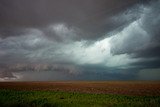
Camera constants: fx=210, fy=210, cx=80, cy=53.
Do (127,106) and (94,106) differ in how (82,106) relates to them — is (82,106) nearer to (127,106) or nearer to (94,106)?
(94,106)

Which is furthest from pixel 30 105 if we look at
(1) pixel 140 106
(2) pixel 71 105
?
(1) pixel 140 106

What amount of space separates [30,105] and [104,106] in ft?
35.0

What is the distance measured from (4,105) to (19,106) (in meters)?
1.92

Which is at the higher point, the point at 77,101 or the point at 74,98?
the point at 74,98

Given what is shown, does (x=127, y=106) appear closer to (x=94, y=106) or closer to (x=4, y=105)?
(x=94, y=106)

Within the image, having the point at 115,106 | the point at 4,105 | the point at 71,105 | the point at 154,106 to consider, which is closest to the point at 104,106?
the point at 115,106

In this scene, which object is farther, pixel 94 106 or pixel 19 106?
pixel 94 106

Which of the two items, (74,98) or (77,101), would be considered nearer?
(77,101)

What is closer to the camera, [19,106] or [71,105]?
[19,106]

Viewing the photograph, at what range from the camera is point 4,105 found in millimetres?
→ 27297

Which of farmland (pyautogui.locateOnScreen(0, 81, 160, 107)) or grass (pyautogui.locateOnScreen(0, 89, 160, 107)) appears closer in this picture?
grass (pyautogui.locateOnScreen(0, 89, 160, 107))

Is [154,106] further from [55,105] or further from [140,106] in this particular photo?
[55,105]

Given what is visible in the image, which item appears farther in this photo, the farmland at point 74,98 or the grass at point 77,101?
the farmland at point 74,98

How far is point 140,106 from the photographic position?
3000 cm
